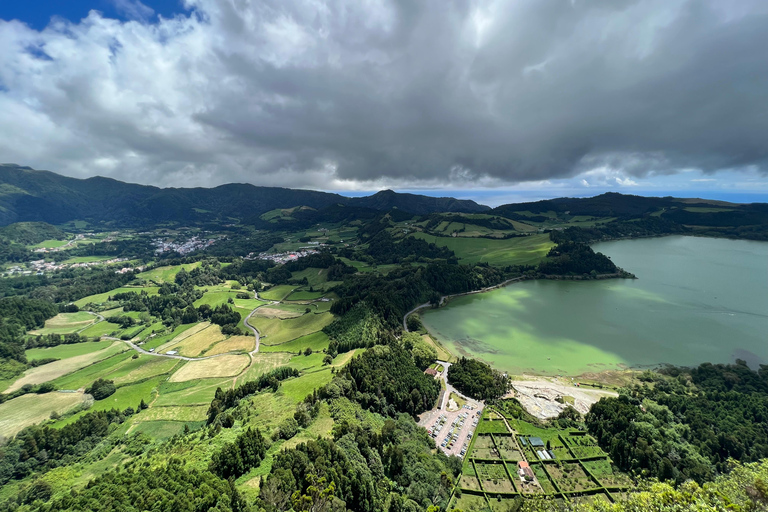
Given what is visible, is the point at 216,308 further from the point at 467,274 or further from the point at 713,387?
the point at 713,387

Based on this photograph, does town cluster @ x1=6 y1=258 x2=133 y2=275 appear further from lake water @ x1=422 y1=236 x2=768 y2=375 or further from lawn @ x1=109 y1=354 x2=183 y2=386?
lake water @ x1=422 y1=236 x2=768 y2=375

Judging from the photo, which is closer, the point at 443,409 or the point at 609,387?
the point at 443,409

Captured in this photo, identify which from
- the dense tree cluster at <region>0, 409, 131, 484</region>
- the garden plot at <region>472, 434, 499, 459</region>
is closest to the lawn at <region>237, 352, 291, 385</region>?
the dense tree cluster at <region>0, 409, 131, 484</region>

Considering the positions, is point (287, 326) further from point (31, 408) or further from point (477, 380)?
point (477, 380)

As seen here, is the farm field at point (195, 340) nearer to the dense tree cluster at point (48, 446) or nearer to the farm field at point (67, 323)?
the dense tree cluster at point (48, 446)

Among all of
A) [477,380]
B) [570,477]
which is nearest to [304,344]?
Result: [477,380]

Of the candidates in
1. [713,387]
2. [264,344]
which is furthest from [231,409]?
[713,387]
